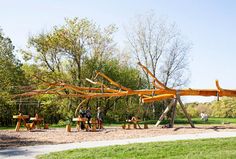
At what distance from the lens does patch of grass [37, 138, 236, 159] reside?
8.27 m

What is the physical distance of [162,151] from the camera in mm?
8961

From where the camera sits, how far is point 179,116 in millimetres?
44406

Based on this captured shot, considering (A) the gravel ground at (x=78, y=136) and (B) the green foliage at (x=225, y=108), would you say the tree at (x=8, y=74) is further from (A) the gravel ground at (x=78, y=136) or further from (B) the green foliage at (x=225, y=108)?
(B) the green foliage at (x=225, y=108)

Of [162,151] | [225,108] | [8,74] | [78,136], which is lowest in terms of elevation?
[162,151]

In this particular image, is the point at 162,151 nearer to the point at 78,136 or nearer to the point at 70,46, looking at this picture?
the point at 78,136

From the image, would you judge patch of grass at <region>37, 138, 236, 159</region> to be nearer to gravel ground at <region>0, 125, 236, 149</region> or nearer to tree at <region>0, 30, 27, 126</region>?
gravel ground at <region>0, 125, 236, 149</region>

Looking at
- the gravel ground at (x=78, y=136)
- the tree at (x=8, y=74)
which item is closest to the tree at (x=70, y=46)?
the tree at (x=8, y=74)

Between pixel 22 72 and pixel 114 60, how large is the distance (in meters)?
9.76

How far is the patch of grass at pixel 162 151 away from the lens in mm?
8267

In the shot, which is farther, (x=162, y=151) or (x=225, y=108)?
(x=225, y=108)

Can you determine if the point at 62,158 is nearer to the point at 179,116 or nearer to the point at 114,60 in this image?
the point at 114,60

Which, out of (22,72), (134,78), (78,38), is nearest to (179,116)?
(134,78)

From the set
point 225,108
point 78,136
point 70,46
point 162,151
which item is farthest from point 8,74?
point 225,108

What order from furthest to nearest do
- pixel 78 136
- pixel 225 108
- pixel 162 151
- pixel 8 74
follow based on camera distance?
pixel 225 108, pixel 8 74, pixel 78 136, pixel 162 151
